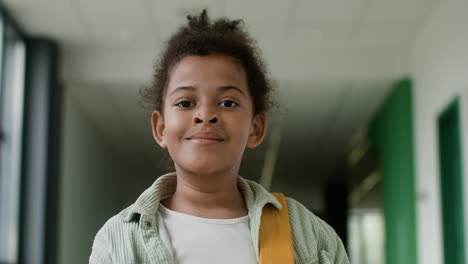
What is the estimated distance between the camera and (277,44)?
8.16 m

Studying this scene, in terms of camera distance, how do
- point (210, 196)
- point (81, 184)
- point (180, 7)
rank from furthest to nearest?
point (81, 184) → point (180, 7) → point (210, 196)

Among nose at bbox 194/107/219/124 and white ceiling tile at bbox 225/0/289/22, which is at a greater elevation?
white ceiling tile at bbox 225/0/289/22

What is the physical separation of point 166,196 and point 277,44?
6.37 m

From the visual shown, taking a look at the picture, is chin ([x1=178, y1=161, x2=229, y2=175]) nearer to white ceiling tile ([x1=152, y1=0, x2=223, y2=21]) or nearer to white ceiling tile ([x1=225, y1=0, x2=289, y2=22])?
white ceiling tile ([x1=152, y1=0, x2=223, y2=21])

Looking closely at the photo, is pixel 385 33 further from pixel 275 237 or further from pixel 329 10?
pixel 275 237

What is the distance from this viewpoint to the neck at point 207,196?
1.82 metres

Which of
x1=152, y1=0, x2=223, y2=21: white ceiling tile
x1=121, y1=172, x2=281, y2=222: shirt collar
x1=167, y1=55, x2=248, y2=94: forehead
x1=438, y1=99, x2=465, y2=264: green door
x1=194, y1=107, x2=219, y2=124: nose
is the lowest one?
x1=121, y1=172, x2=281, y2=222: shirt collar

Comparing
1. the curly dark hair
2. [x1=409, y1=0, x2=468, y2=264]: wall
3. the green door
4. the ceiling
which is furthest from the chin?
the green door

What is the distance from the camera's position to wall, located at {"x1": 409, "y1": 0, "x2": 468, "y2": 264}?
6.23 metres

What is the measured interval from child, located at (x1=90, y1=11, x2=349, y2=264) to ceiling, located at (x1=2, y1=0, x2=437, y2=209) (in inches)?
169

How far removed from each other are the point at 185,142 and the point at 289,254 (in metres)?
0.31

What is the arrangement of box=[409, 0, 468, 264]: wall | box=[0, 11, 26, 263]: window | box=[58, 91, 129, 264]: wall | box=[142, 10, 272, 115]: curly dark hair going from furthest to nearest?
box=[58, 91, 129, 264]: wall → box=[0, 11, 26, 263]: window → box=[409, 0, 468, 264]: wall → box=[142, 10, 272, 115]: curly dark hair

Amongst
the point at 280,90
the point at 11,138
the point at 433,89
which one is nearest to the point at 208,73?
the point at 433,89

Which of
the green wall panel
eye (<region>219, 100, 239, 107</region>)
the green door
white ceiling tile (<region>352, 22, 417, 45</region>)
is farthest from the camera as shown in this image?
the green wall panel
